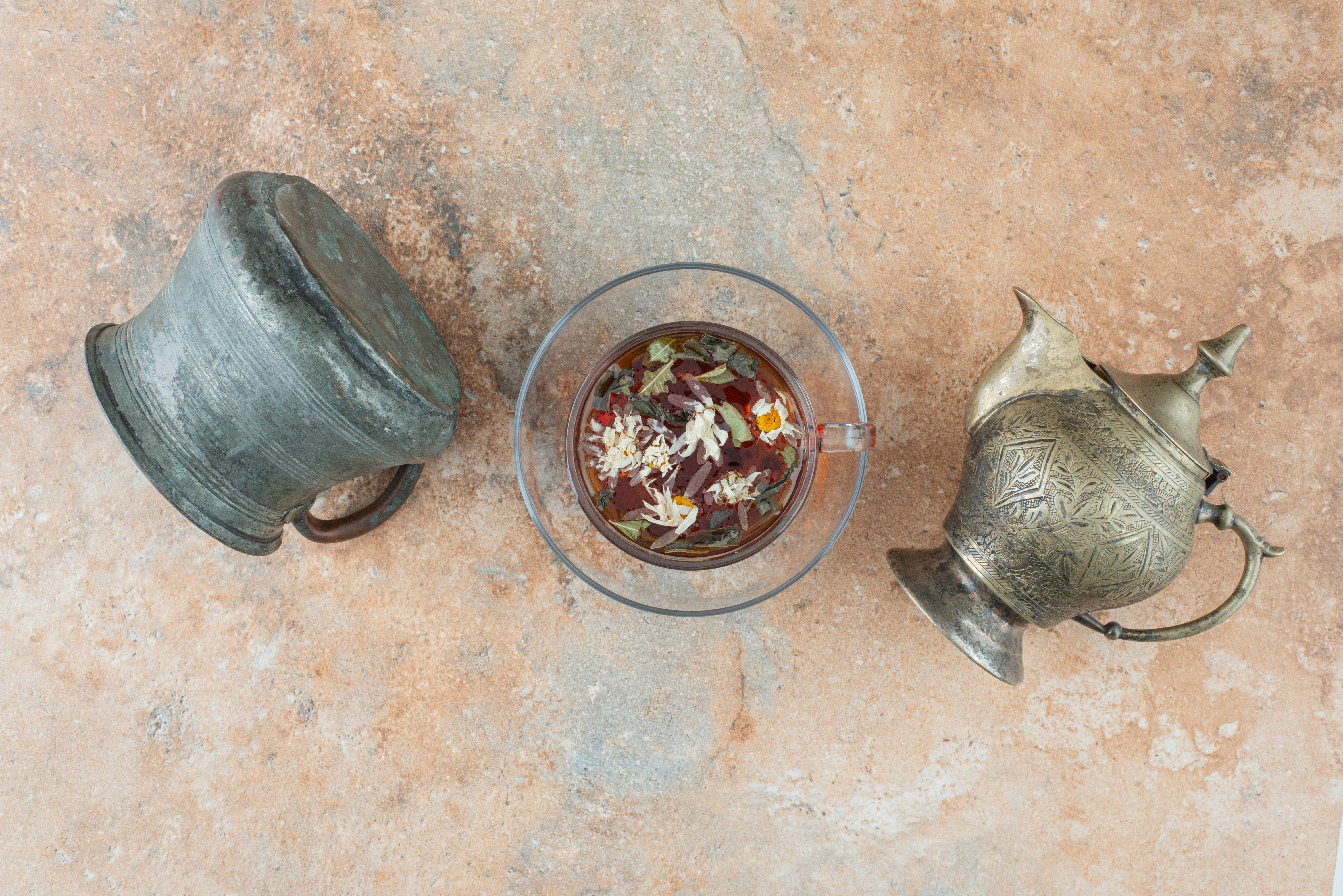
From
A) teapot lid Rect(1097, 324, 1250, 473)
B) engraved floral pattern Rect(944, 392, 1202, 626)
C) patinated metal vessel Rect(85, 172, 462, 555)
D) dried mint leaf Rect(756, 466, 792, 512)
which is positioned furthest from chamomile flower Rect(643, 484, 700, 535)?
teapot lid Rect(1097, 324, 1250, 473)

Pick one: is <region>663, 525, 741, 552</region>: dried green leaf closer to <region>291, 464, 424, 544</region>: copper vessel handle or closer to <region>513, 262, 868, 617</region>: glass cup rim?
<region>513, 262, 868, 617</region>: glass cup rim

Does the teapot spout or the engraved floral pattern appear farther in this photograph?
the teapot spout

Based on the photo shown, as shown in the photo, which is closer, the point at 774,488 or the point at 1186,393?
the point at 1186,393

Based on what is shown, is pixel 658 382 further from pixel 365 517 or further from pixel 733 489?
pixel 365 517

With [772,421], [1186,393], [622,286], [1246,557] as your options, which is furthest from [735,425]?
[1246,557]

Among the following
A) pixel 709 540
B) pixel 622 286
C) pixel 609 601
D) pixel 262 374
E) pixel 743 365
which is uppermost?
pixel 262 374
